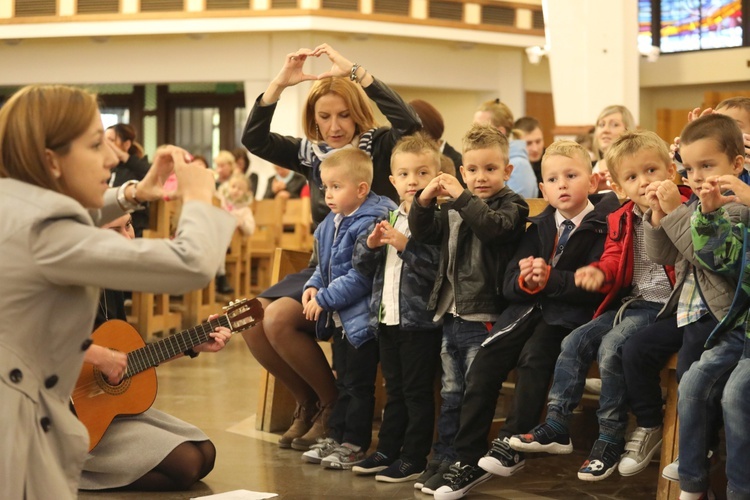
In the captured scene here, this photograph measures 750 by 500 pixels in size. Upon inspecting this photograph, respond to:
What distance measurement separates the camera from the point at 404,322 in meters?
4.04

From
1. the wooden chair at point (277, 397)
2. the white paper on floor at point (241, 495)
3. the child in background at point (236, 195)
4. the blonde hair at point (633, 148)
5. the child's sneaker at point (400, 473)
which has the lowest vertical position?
the white paper on floor at point (241, 495)

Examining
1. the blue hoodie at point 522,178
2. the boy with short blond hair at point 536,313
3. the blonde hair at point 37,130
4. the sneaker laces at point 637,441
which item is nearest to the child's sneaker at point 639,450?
the sneaker laces at point 637,441

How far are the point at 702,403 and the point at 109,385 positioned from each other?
2.09 meters

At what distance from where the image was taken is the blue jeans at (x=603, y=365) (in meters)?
3.42

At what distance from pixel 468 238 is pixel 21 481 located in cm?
219

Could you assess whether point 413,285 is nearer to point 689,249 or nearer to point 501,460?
point 501,460

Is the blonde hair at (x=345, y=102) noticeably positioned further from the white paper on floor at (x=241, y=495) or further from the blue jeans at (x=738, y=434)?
the blue jeans at (x=738, y=434)

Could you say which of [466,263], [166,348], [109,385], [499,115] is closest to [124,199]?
[166,348]

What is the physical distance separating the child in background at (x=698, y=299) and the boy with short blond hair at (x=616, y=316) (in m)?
0.18

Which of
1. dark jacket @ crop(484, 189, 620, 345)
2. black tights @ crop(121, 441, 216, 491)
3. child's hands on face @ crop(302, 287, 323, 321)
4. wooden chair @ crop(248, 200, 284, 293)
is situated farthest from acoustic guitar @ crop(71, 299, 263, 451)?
wooden chair @ crop(248, 200, 284, 293)

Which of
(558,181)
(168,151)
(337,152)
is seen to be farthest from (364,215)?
(168,151)

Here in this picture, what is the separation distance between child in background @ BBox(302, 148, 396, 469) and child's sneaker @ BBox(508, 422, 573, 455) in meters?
0.98

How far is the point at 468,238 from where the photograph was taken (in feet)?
13.0

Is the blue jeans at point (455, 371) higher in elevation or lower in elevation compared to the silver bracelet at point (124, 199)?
lower
